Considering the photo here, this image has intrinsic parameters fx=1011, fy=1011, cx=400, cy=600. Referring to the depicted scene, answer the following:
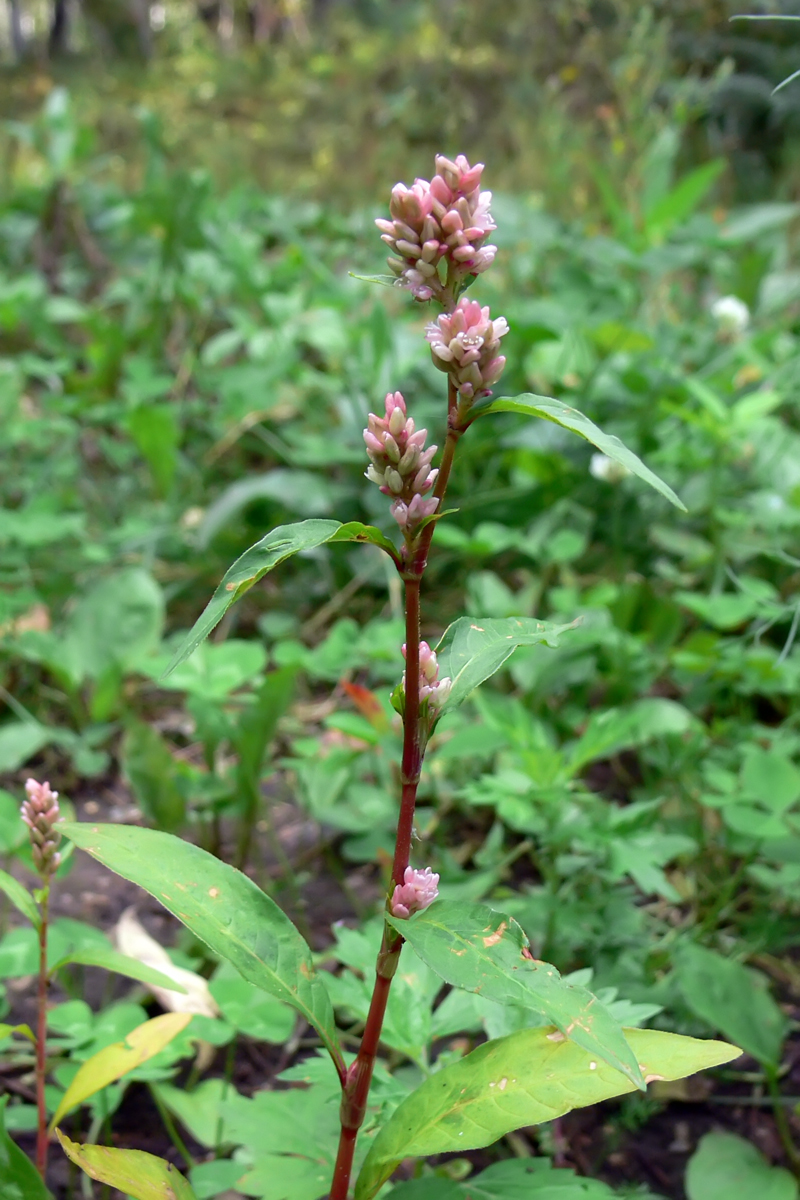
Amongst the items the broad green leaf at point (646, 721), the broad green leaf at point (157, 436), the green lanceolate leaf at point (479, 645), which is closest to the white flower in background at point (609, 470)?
the broad green leaf at point (646, 721)

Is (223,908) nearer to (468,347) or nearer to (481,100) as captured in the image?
(468,347)

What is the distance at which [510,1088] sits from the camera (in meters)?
0.77

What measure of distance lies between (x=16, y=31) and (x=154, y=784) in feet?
53.1

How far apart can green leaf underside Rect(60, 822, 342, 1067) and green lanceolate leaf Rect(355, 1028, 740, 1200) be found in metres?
0.08

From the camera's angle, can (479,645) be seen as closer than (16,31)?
Yes

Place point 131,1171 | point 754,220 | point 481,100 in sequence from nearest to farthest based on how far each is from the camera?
point 131,1171 < point 754,220 < point 481,100

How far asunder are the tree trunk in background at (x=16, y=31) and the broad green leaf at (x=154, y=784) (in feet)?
50.8

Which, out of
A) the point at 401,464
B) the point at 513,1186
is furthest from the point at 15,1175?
the point at 401,464

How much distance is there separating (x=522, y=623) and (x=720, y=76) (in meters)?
2.70

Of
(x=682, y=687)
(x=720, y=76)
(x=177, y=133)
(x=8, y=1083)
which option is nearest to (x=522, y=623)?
(x=8, y=1083)

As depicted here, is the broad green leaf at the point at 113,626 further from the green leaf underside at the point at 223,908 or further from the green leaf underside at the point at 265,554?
the green leaf underside at the point at 265,554

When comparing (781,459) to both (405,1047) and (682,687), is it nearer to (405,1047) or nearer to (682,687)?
(682,687)

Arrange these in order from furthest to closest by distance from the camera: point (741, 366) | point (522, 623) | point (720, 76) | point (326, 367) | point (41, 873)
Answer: point (326, 367) → point (720, 76) → point (741, 366) → point (41, 873) → point (522, 623)

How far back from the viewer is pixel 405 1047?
958 millimetres
